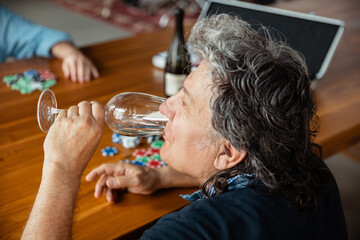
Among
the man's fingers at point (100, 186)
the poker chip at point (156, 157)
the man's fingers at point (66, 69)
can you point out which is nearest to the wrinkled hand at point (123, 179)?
the man's fingers at point (100, 186)

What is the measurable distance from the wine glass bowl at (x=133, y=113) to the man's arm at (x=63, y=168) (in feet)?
0.44

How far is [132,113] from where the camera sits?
1249mm

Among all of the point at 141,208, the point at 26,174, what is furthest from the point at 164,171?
the point at 26,174

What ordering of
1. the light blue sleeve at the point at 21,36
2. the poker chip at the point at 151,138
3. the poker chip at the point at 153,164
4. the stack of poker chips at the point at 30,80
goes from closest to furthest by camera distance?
the poker chip at the point at 153,164 < the poker chip at the point at 151,138 < the stack of poker chips at the point at 30,80 < the light blue sleeve at the point at 21,36

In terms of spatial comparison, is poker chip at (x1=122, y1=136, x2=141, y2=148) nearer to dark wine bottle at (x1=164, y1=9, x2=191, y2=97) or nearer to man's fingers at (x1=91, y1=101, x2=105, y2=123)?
man's fingers at (x1=91, y1=101, x2=105, y2=123)

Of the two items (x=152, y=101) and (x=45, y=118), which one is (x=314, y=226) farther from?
(x=45, y=118)

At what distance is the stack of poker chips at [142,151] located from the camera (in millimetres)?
1422

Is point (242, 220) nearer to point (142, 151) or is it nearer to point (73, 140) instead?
point (73, 140)

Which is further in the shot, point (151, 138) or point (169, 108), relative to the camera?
point (151, 138)

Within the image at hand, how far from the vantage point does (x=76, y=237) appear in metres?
1.10

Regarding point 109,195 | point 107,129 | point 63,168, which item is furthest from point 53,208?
point 107,129

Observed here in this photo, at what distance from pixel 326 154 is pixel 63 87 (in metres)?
1.24

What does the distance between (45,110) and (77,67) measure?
0.78 m

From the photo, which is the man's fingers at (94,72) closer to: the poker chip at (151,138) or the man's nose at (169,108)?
the poker chip at (151,138)
